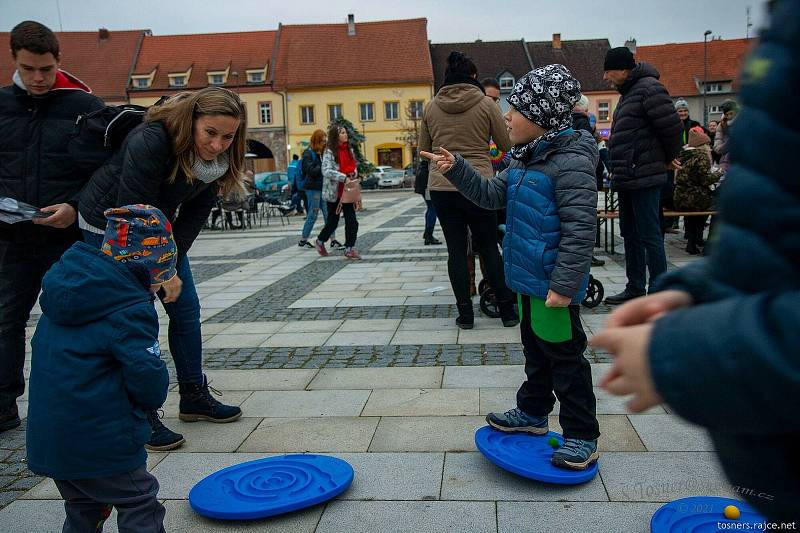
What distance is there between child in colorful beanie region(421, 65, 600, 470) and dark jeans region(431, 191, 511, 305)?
2388mm

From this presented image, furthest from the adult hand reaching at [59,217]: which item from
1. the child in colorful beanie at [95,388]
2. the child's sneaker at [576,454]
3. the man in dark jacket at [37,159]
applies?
the child's sneaker at [576,454]

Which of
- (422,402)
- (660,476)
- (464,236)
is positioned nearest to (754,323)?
(660,476)

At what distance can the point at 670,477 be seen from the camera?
3.10m

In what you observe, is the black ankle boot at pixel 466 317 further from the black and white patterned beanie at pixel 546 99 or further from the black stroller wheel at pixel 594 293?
the black and white patterned beanie at pixel 546 99

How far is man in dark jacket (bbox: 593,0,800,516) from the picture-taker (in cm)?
95

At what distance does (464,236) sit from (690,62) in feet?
203

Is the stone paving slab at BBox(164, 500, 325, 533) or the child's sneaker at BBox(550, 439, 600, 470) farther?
the child's sneaker at BBox(550, 439, 600, 470)

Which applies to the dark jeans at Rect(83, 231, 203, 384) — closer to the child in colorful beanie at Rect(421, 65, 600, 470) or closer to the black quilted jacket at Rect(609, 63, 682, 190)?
the child in colorful beanie at Rect(421, 65, 600, 470)

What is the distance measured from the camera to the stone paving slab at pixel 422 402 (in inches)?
161

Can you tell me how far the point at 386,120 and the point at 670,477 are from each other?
53.6 meters

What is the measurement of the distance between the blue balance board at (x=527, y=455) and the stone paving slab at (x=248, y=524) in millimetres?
809

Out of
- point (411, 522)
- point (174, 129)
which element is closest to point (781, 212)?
point (411, 522)

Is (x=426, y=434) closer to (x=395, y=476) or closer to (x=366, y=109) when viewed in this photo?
(x=395, y=476)

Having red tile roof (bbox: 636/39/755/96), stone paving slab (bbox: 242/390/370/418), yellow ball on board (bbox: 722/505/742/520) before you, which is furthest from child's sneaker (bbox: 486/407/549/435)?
red tile roof (bbox: 636/39/755/96)
